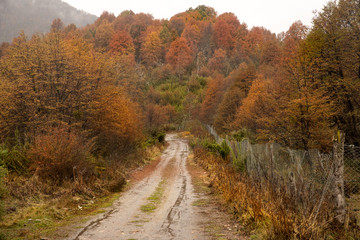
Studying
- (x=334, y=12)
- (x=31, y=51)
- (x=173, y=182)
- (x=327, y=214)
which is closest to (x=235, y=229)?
(x=327, y=214)

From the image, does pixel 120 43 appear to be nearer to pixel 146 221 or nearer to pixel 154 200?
pixel 154 200

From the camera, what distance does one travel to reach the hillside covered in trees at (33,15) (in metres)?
122

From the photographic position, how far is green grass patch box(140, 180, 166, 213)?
8836 millimetres

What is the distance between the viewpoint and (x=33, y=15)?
14762 centimetres

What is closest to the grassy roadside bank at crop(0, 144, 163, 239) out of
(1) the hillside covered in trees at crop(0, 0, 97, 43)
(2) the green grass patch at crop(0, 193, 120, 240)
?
(2) the green grass patch at crop(0, 193, 120, 240)

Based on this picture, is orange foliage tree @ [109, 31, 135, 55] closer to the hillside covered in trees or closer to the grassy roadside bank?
Answer: the hillside covered in trees

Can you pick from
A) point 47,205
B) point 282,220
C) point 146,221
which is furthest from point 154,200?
point 282,220

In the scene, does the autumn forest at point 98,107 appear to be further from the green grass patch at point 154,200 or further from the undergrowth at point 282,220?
the undergrowth at point 282,220

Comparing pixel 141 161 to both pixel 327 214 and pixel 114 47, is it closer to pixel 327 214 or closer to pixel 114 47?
pixel 327 214

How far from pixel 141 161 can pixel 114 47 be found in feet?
207

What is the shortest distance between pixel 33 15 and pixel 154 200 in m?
170

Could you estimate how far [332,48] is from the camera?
20.7 meters

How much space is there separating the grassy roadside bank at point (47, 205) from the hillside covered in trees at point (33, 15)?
12118 cm

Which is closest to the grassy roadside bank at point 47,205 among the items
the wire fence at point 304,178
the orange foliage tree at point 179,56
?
the wire fence at point 304,178
